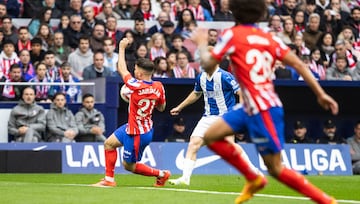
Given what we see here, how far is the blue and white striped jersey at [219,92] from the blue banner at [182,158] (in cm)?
480

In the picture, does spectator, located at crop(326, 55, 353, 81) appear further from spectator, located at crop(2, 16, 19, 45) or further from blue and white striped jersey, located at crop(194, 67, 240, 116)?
blue and white striped jersey, located at crop(194, 67, 240, 116)

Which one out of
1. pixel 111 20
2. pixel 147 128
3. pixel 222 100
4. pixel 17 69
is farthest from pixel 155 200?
pixel 111 20

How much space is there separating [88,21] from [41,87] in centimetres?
300

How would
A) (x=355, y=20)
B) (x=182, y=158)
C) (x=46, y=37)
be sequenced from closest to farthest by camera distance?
(x=182, y=158)
(x=46, y=37)
(x=355, y=20)

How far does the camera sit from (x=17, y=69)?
21047mm

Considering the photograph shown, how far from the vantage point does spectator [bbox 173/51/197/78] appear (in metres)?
22.4

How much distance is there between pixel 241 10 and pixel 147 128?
565 cm

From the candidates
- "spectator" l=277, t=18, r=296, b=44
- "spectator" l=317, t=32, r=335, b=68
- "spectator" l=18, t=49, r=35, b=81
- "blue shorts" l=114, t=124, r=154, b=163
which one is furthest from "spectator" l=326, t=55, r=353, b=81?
"blue shorts" l=114, t=124, r=154, b=163

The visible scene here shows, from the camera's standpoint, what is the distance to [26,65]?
21.6 metres

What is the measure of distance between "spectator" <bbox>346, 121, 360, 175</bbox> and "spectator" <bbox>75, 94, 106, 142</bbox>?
5.46 m

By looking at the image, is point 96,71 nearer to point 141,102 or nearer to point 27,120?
point 27,120

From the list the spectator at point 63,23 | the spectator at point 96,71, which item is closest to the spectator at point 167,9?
the spectator at point 63,23

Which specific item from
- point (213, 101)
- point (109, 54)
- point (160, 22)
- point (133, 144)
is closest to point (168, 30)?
point (160, 22)

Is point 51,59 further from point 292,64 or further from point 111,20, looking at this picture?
point 292,64
